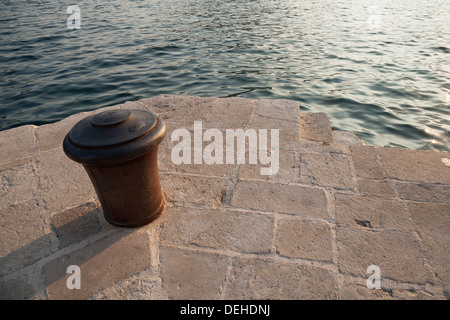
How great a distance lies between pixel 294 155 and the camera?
351cm

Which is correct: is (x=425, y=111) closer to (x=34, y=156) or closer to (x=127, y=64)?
(x=34, y=156)

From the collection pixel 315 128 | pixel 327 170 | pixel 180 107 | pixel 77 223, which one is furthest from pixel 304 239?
pixel 180 107

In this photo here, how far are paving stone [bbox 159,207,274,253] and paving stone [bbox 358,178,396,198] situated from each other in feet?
3.55

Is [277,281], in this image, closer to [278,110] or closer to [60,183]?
[60,183]

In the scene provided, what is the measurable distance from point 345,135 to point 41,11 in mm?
17915

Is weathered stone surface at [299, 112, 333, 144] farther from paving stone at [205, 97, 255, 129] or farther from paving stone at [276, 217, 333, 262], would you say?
paving stone at [276, 217, 333, 262]

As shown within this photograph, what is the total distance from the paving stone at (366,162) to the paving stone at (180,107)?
2.08 m

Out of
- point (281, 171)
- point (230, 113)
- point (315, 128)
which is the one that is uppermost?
point (230, 113)

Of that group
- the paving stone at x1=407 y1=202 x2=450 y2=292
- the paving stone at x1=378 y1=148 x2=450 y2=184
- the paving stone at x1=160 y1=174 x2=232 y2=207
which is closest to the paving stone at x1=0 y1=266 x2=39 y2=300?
the paving stone at x1=160 y1=174 x2=232 y2=207

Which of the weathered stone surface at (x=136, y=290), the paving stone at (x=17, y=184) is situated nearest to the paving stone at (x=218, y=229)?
the weathered stone surface at (x=136, y=290)

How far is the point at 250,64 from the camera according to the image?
28.6ft

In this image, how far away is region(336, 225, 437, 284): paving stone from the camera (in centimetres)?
217

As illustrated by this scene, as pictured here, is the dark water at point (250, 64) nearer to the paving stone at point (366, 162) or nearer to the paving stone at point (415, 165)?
the paving stone at point (415, 165)

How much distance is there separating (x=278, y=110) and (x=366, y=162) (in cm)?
154
